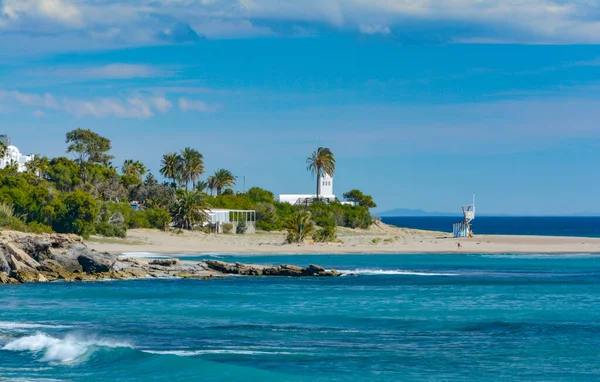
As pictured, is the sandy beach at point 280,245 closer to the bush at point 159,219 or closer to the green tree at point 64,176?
the bush at point 159,219

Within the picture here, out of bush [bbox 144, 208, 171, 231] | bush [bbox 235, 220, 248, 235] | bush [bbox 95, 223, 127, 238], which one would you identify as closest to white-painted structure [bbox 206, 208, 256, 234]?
bush [bbox 235, 220, 248, 235]

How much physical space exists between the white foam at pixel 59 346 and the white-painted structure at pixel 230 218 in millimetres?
63033

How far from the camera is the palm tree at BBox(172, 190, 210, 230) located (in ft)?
285

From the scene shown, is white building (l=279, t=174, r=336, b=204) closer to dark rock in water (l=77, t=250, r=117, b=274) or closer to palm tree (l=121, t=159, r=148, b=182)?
palm tree (l=121, t=159, r=148, b=182)

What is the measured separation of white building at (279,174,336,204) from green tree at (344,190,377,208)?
11.1 feet

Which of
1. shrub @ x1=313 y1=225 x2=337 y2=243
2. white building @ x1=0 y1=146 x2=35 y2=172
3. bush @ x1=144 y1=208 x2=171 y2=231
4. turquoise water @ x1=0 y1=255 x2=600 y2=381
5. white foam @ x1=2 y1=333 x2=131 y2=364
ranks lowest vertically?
white foam @ x1=2 y1=333 x2=131 y2=364

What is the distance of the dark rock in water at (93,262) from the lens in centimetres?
4906

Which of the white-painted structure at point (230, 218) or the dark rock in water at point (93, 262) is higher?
the white-painted structure at point (230, 218)

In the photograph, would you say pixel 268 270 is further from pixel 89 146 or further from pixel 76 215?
pixel 89 146

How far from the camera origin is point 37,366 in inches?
928

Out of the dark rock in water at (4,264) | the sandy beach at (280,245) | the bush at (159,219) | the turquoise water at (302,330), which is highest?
the bush at (159,219)

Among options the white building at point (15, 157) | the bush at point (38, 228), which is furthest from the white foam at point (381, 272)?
the white building at point (15, 157)

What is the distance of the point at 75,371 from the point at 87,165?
279ft

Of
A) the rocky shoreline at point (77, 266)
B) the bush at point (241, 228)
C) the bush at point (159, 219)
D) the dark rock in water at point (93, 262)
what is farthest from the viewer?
the bush at point (241, 228)
